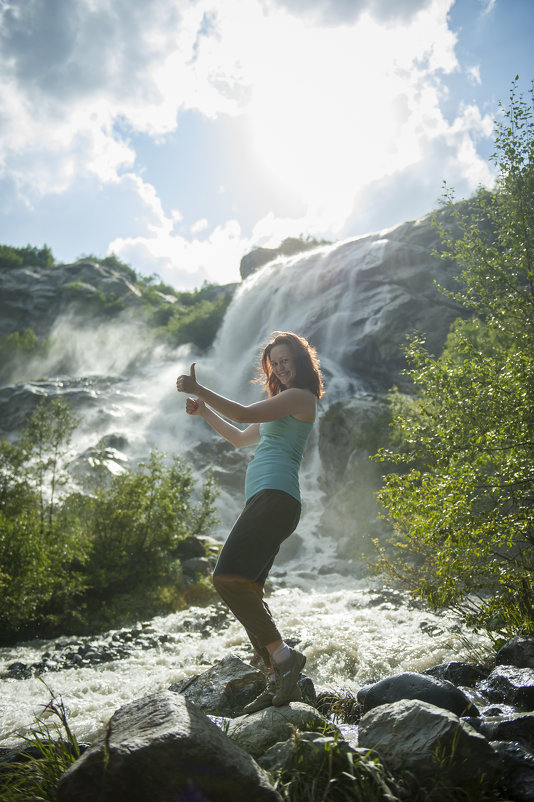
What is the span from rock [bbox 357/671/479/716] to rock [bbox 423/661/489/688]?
133 cm

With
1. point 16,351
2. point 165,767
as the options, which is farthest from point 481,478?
point 16,351

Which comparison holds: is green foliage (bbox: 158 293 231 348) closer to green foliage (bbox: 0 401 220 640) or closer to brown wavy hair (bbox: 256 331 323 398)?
green foliage (bbox: 0 401 220 640)

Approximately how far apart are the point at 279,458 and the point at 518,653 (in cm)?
342

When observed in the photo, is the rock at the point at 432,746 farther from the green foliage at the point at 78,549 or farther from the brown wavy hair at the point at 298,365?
the green foliage at the point at 78,549

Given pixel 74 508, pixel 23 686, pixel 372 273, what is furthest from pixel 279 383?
pixel 372 273

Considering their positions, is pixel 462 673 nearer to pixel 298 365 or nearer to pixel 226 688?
pixel 226 688

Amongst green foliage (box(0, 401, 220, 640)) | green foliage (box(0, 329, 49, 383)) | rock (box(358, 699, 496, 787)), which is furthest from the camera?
green foliage (box(0, 329, 49, 383))

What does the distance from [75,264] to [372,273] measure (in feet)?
166

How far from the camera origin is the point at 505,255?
938 cm

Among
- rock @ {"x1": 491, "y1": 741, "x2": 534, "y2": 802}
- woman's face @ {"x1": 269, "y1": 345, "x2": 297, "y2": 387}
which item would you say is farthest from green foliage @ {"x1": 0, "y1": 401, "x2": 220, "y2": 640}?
rock @ {"x1": 491, "y1": 741, "x2": 534, "y2": 802}

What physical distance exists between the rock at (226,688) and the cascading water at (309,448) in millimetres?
1220

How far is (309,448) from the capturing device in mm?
30516

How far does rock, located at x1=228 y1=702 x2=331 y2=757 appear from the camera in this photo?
3.29m

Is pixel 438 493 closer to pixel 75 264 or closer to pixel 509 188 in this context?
pixel 509 188
